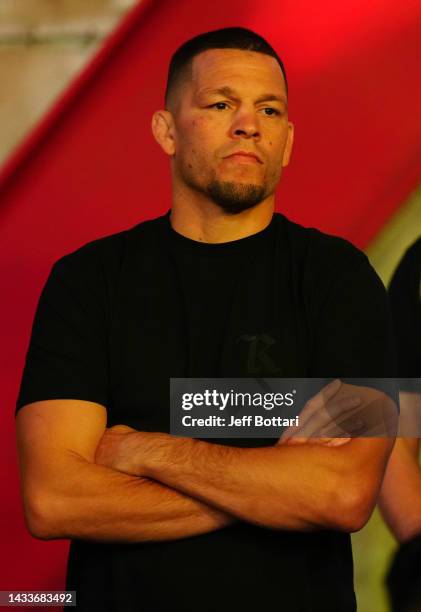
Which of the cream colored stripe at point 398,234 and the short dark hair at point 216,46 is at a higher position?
the short dark hair at point 216,46

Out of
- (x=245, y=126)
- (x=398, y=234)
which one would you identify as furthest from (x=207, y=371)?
(x=398, y=234)

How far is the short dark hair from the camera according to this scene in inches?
73.9

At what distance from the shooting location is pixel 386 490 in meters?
1.96

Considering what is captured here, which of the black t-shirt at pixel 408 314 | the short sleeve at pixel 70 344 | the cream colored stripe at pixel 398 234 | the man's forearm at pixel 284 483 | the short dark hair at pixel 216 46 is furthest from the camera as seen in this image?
the cream colored stripe at pixel 398 234

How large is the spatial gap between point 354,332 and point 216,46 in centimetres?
62

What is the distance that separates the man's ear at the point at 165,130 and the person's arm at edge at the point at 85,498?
0.56 metres

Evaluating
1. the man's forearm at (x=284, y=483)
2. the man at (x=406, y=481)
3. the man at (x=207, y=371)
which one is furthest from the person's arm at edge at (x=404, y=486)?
the man's forearm at (x=284, y=483)

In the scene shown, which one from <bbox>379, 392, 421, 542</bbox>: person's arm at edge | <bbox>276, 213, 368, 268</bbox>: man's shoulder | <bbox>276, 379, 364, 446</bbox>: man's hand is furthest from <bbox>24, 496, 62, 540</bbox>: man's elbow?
<bbox>379, 392, 421, 542</bbox>: person's arm at edge

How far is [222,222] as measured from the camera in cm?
182

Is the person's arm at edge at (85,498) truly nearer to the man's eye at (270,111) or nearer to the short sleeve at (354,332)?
the short sleeve at (354,332)

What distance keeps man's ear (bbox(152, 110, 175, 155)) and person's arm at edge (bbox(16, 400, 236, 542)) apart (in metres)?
0.56

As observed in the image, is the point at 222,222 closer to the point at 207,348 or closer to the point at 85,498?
the point at 207,348

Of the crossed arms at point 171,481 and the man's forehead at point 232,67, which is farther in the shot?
the man's forehead at point 232,67

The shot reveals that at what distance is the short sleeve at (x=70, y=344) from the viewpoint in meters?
1.63
